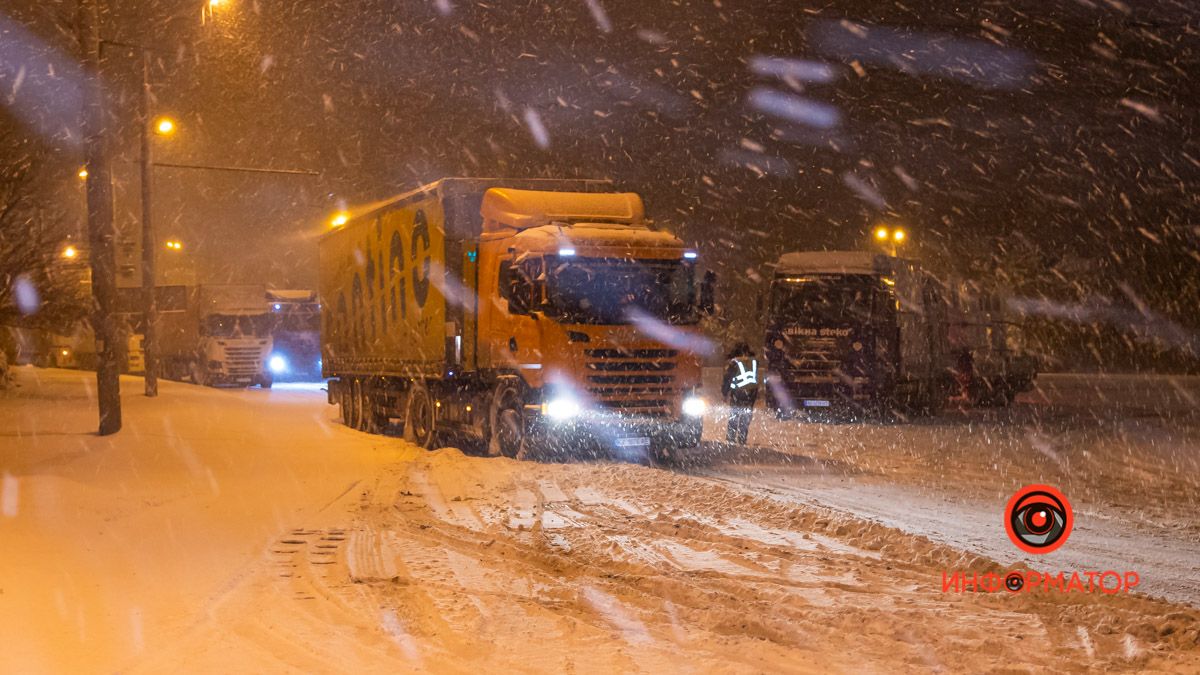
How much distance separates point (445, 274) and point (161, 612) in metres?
11.2

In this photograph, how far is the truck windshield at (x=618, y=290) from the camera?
1773cm

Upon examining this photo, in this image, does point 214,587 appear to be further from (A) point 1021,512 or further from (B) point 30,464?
(B) point 30,464

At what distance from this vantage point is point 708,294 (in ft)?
61.8

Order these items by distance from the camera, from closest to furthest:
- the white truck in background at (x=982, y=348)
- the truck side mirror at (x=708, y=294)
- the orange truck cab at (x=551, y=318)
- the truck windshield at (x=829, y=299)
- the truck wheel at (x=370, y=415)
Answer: the orange truck cab at (x=551, y=318)
the truck side mirror at (x=708, y=294)
the truck wheel at (x=370, y=415)
the truck windshield at (x=829, y=299)
the white truck in background at (x=982, y=348)

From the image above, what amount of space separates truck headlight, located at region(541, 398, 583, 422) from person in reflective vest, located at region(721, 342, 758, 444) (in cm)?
326

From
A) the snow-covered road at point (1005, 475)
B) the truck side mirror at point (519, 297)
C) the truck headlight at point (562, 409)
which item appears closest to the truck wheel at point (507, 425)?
the truck headlight at point (562, 409)

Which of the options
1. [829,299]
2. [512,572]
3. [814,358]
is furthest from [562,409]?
[829,299]

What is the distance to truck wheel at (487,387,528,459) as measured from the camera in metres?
18.0

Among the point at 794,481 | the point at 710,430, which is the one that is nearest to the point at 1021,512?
the point at 794,481

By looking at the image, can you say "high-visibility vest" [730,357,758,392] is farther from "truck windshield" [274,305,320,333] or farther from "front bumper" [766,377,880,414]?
"truck windshield" [274,305,320,333]

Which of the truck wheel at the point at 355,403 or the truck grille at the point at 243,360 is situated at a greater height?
the truck grille at the point at 243,360

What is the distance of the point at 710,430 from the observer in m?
24.8

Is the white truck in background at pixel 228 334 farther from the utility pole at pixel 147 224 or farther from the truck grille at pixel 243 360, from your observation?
the utility pole at pixel 147 224

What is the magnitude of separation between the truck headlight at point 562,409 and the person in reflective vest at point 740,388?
3.26 metres
